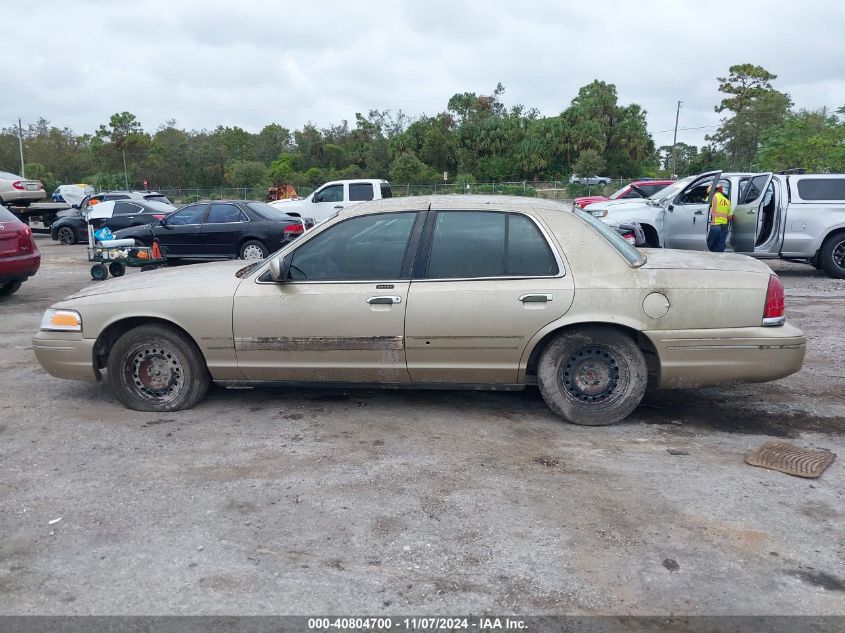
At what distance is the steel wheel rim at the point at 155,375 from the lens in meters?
5.40

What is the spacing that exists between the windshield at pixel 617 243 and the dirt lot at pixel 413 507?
1.15 m

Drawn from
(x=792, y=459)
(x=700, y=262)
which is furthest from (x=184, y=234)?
(x=792, y=459)

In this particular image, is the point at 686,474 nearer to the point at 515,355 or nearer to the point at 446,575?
the point at 515,355

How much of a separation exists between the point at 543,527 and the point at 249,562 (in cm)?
144

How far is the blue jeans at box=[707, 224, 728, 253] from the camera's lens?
11.9 m

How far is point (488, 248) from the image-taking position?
512 cm

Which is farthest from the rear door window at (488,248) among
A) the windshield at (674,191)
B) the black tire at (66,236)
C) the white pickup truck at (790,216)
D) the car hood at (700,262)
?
the black tire at (66,236)

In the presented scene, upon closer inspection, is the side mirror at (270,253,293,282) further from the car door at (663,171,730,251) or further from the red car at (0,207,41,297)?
the car door at (663,171,730,251)

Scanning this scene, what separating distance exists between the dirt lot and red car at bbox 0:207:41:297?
17.3ft

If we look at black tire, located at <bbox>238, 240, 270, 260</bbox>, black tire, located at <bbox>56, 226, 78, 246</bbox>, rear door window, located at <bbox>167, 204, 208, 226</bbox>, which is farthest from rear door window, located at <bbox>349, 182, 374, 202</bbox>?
black tire, located at <bbox>56, 226, 78, 246</bbox>

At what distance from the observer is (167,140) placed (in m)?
72.4

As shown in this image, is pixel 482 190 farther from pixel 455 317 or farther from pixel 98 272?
pixel 455 317

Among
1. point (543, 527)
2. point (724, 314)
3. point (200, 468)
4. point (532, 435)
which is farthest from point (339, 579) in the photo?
point (724, 314)

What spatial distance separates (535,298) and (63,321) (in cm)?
351
